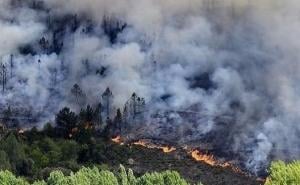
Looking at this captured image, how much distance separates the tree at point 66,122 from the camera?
109188mm

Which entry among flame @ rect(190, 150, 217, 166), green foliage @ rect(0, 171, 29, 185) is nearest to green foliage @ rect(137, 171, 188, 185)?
green foliage @ rect(0, 171, 29, 185)

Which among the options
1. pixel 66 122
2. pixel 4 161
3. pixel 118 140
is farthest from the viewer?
pixel 66 122

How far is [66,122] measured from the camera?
11000 centimetres

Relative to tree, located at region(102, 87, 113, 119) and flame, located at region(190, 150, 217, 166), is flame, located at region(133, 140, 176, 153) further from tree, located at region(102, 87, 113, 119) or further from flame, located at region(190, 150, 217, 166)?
tree, located at region(102, 87, 113, 119)

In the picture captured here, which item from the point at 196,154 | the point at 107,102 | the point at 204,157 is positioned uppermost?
the point at 107,102

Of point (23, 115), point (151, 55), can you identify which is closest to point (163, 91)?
point (151, 55)

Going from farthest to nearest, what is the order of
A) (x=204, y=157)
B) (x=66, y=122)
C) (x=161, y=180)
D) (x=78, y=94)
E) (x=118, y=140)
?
(x=78, y=94), (x=66, y=122), (x=118, y=140), (x=204, y=157), (x=161, y=180)

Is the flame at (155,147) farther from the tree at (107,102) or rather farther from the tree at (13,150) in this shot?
the tree at (13,150)

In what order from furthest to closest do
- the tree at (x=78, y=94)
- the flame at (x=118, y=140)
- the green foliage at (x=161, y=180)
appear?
1. the tree at (x=78, y=94)
2. the flame at (x=118, y=140)
3. the green foliage at (x=161, y=180)

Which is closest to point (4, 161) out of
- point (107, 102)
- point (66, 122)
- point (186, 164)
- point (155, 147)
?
point (186, 164)

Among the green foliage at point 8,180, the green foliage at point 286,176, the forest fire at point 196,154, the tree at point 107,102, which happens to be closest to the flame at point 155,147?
the forest fire at point 196,154

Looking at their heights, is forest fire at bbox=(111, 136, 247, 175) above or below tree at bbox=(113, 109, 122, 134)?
below

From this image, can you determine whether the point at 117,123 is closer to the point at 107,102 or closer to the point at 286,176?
the point at 107,102

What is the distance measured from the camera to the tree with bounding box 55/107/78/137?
109188 millimetres
